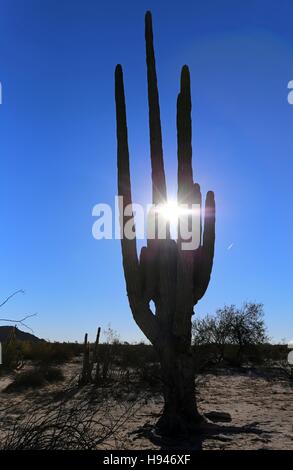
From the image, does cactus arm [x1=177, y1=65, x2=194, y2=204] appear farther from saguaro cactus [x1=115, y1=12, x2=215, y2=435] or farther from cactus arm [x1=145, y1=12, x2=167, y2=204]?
cactus arm [x1=145, y1=12, x2=167, y2=204]

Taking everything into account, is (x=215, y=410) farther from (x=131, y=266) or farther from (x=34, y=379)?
(x=34, y=379)

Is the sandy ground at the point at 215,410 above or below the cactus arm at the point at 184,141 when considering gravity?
below

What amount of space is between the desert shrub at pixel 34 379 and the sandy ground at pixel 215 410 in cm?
28

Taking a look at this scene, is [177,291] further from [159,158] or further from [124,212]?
[159,158]

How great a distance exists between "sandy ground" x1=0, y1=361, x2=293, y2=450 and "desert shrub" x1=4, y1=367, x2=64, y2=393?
28cm

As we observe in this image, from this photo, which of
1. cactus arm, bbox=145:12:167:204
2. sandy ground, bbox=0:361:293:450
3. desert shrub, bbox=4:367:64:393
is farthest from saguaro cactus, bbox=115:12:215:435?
desert shrub, bbox=4:367:64:393

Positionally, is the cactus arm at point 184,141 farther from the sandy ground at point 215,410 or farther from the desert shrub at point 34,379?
the desert shrub at point 34,379

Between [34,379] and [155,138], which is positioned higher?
[155,138]

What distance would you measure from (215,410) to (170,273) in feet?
11.7

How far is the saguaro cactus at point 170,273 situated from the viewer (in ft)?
30.3

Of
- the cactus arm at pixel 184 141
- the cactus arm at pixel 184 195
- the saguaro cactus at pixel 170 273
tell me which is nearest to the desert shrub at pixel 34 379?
the saguaro cactus at pixel 170 273

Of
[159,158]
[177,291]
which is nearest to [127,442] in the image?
[177,291]

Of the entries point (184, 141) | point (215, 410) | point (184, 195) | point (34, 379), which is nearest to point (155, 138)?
point (184, 141)

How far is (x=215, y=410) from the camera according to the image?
442 inches
